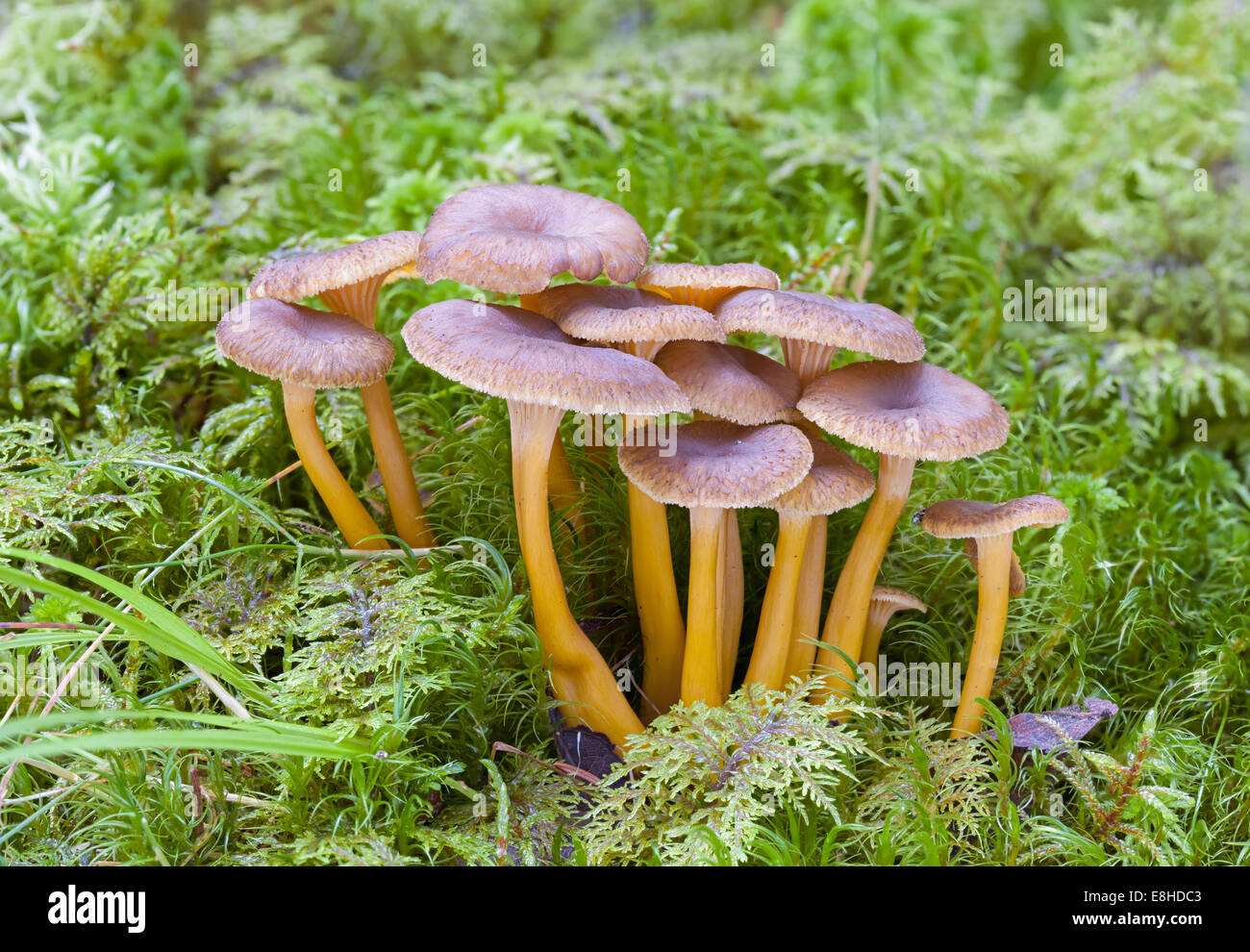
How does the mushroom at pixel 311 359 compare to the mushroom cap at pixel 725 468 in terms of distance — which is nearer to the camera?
the mushroom cap at pixel 725 468

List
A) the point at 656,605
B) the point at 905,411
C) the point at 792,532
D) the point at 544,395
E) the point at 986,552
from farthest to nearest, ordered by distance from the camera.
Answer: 1. the point at 656,605
2. the point at 986,552
3. the point at 792,532
4. the point at 905,411
5. the point at 544,395

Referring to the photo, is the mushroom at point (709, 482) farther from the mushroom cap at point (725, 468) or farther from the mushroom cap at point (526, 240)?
the mushroom cap at point (526, 240)

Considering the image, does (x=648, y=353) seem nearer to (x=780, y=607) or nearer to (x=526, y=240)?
(x=526, y=240)

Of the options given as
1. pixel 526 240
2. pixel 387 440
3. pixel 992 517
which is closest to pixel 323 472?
pixel 387 440

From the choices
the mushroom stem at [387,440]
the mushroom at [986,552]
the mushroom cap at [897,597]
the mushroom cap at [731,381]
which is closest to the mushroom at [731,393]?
the mushroom cap at [731,381]

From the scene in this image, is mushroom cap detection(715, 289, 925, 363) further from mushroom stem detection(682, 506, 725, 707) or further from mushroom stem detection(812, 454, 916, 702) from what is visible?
mushroom stem detection(682, 506, 725, 707)
